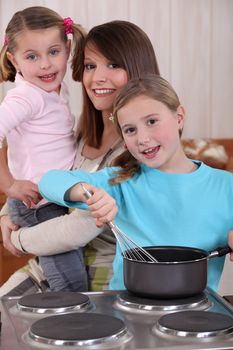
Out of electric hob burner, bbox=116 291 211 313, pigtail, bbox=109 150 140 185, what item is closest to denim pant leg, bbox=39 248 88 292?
pigtail, bbox=109 150 140 185

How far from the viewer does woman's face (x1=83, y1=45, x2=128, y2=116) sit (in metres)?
1.58

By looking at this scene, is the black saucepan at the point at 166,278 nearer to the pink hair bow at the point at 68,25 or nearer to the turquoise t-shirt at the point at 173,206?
the turquoise t-shirt at the point at 173,206

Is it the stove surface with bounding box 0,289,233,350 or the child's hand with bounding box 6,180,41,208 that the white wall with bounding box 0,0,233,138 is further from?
the stove surface with bounding box 0,289,233,350

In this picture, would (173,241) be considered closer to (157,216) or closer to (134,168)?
(157,216)

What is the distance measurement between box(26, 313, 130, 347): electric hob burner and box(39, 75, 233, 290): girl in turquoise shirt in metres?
0.38

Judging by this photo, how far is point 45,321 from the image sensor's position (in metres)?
0.91

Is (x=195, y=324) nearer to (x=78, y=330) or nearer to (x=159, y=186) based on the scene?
(x=78, y=330)

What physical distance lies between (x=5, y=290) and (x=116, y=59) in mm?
652

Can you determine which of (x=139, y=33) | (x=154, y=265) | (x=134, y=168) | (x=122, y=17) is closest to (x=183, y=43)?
(x=122, y=17)

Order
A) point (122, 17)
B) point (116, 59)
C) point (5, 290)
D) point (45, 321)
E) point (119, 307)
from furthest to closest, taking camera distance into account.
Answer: point (122, 17), point (5, 290), point (116, 59), point (119, 307), point (45, 321)

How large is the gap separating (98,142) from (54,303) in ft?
2.42

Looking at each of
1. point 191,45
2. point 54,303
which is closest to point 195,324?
point 54,303

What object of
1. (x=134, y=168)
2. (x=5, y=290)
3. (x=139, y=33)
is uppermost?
(x=139, y=33)

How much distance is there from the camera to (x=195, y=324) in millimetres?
893
